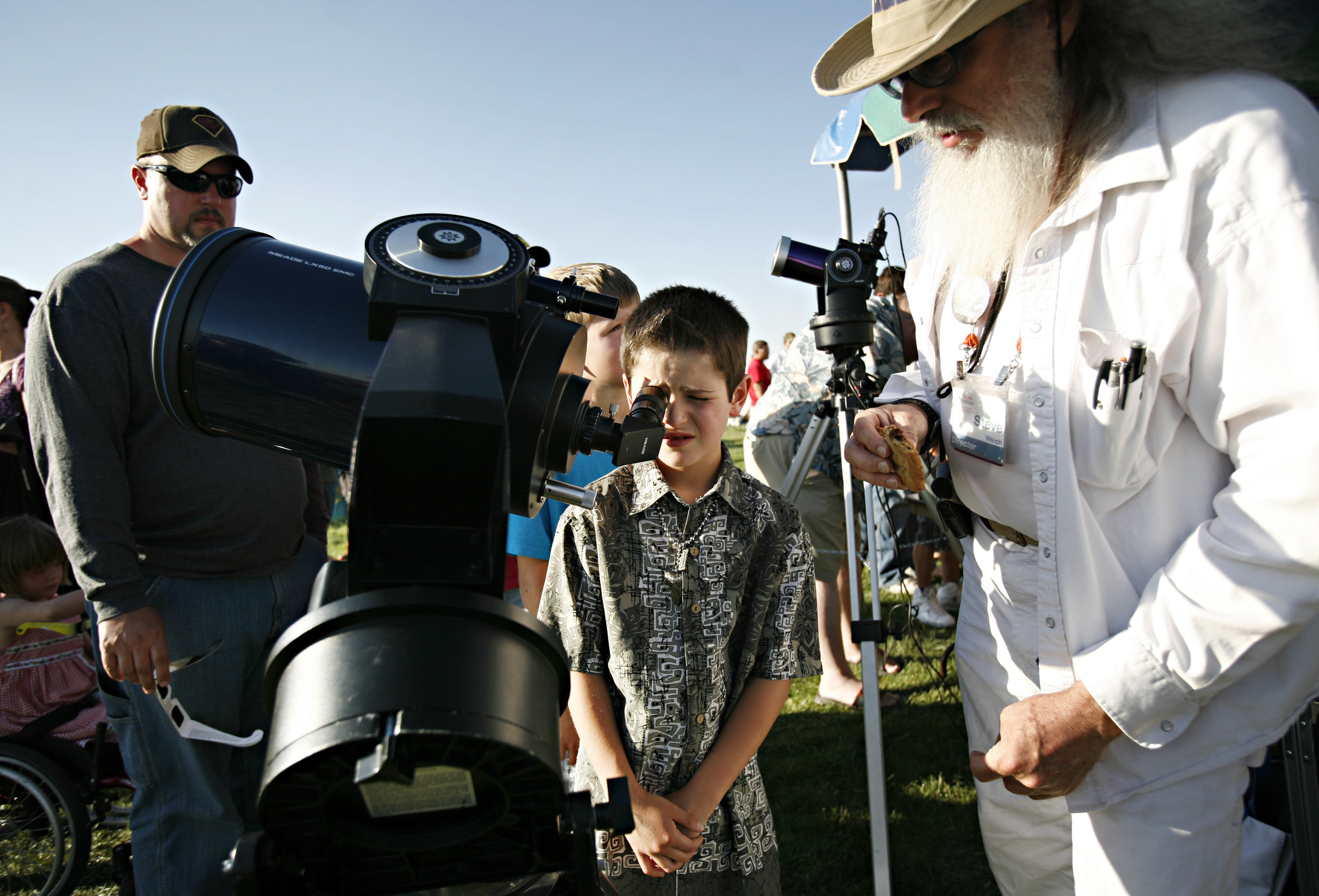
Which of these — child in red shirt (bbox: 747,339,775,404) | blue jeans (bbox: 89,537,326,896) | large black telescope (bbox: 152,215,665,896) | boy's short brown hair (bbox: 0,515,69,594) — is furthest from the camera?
child in red shirt (bbox: 747,339,775,404)

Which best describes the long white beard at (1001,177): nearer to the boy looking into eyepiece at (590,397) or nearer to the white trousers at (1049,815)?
the white trousers at (1049,815)

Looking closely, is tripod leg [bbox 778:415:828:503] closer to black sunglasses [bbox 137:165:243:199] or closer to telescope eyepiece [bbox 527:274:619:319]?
telescope eyepiece [bbox 527:274:619:319]

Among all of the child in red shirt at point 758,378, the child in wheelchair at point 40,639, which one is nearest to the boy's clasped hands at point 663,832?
the child in wheelchair at point 40,639

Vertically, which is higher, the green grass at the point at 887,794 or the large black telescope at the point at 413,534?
the large black telescope at the point at 413,534

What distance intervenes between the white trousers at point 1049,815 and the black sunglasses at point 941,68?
89 centimetres

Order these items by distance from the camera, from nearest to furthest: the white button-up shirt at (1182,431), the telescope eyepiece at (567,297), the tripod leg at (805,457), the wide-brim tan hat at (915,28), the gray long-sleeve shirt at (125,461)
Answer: the telescope eyepiece at (567,297)
the white button-up shirt at (1182,431)
the wide-brim tan hat at (915,28)
the gray long-sleeve shirt at (125,461)
the tripod leg at (805,457)

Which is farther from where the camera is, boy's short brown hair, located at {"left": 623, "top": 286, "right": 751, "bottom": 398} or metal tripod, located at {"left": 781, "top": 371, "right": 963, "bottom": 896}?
metal tripod, located at {"left": 781, "top": 371, "right": 963, "bottom": 896}

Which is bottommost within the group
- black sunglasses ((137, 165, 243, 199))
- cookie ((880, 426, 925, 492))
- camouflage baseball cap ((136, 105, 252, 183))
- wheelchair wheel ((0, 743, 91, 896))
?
wheelchair wheel ((0, 743, 91, 896))

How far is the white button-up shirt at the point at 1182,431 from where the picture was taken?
1.10 metres

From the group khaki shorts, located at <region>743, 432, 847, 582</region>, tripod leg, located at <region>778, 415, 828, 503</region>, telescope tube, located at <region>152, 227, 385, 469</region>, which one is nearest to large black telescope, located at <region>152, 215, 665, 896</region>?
telescope tube, located at <region>152, 227, 385, 469</region>

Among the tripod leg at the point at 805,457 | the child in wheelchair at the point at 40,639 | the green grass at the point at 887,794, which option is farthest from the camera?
the child in wheelchair at the point at 40,639

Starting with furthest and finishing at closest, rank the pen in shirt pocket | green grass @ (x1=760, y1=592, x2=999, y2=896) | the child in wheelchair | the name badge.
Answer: the child in wheelchair < green grass @ (x1=760, y1=592, x2=999, y2=896) < the name badge < the pen in shirt pocket

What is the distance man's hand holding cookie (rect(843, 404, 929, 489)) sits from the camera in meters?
1.63

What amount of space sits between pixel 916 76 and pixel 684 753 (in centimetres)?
146
